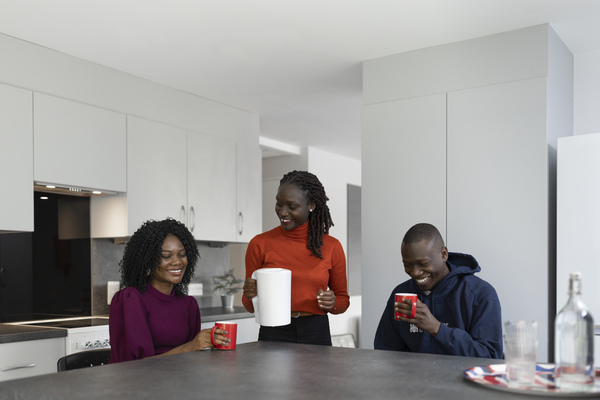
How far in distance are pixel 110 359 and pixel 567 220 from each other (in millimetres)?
2164

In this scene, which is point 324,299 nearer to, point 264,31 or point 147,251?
point 147,251

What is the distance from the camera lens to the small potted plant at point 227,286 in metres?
4.87

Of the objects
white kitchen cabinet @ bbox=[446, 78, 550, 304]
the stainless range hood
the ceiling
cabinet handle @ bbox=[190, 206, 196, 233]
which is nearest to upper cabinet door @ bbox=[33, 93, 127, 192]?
the stainless range hood

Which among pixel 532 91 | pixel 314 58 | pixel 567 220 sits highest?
pixel 314 58

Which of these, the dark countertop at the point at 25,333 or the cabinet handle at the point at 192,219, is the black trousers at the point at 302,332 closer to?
the dark countertop at the point at 25,333

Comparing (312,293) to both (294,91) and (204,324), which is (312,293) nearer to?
(204,324)

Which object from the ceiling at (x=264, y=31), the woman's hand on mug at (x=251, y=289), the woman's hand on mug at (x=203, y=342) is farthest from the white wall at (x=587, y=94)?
the woman's hand on mug at (x=203, y=342)

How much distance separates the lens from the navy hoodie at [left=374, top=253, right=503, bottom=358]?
2.03 meters

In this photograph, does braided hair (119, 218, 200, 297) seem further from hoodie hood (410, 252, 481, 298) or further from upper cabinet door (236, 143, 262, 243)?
upper cabinet door (236, 143, 262, 243)

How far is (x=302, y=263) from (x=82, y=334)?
1.41 m

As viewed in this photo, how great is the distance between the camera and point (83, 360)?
230 cm

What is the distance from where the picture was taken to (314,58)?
3723 mm

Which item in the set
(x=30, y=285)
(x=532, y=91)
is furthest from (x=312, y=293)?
(x=30, y=285)

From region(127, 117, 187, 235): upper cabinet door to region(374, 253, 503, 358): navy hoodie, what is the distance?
2.16m
